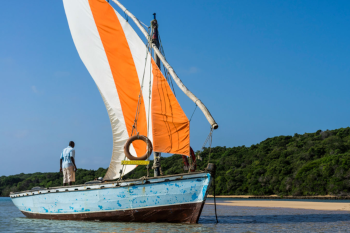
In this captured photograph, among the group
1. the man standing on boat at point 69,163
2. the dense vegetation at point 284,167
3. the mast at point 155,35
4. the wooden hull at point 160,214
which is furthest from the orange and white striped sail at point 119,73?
the dense vegetation at point 284,167

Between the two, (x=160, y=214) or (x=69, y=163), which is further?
(x=69, y=163)

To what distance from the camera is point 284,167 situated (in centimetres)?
5197

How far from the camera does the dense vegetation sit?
144 feet

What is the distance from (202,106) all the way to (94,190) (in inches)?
185

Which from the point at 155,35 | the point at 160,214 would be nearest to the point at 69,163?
the point at 160,214

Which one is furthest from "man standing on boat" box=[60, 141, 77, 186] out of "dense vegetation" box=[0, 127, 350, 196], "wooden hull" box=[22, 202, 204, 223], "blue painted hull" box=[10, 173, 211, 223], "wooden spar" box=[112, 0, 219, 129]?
"dense vegetation" box=[0, 127, 350, 196]

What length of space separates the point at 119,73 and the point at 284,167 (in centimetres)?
4098

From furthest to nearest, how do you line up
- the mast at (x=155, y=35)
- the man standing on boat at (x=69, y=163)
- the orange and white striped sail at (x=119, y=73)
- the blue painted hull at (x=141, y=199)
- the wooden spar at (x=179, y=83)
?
the mast at (x=155, y=35) → the man standing on boat at (x=69, y=163) → the orange and white striped sail at (x=119, y=73) → the wooden spar at (x=179, y=83) → the blue painted hull at (x=141, y=199)

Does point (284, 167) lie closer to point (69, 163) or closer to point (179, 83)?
point (69, 163)

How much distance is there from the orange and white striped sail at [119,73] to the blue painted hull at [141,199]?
218 cm

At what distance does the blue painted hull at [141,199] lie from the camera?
452 inches

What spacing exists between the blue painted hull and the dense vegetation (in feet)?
96.7

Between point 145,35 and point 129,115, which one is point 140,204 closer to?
point 129,115

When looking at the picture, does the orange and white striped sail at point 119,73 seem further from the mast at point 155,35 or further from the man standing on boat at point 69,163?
the man standing on boat at point 69,163
